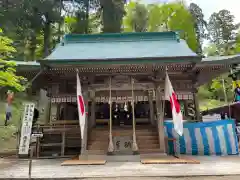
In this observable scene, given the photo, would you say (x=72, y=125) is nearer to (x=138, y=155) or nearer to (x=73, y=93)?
(x=73, y=93)

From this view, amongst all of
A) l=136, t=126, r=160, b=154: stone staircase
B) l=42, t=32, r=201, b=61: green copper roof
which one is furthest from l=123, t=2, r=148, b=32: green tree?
l=136, t=126, r=160, b=154: stone staircase

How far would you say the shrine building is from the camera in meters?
8.51

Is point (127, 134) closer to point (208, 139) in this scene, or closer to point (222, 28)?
point (208, 139)

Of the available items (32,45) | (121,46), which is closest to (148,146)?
(121,46)

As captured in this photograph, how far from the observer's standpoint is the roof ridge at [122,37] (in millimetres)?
12148

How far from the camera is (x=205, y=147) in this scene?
30.9 ft

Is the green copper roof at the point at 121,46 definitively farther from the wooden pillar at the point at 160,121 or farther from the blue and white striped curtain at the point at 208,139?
A: the blue and white striped curtain at the point at 208,139

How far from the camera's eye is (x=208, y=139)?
30.5 ft

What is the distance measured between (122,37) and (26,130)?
23.7 ft

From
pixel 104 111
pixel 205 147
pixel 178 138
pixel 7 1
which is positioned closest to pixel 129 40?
pixel 104 111

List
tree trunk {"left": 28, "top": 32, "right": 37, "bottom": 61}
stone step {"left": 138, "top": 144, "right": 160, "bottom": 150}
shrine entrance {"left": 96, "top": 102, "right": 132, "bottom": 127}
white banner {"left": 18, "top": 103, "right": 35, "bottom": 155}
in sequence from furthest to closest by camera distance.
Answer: tree trunk {"left": 28, "top": 32, "right": 37, "bottom": 61}, shrine entrance {"left": 96, "top": 102, "right": 132, "bottom": 127}, white banner {"left": 18, "top": 103, "right": 35, "bottom": 155}, stone step {"left": 138, "top": 144, "right": 160, "bottom": 150}

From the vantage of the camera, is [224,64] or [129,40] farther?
[129,40]

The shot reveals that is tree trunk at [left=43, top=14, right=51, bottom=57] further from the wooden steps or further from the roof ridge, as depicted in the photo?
the wooden steps

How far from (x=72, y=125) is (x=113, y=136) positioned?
2200 millimetres
